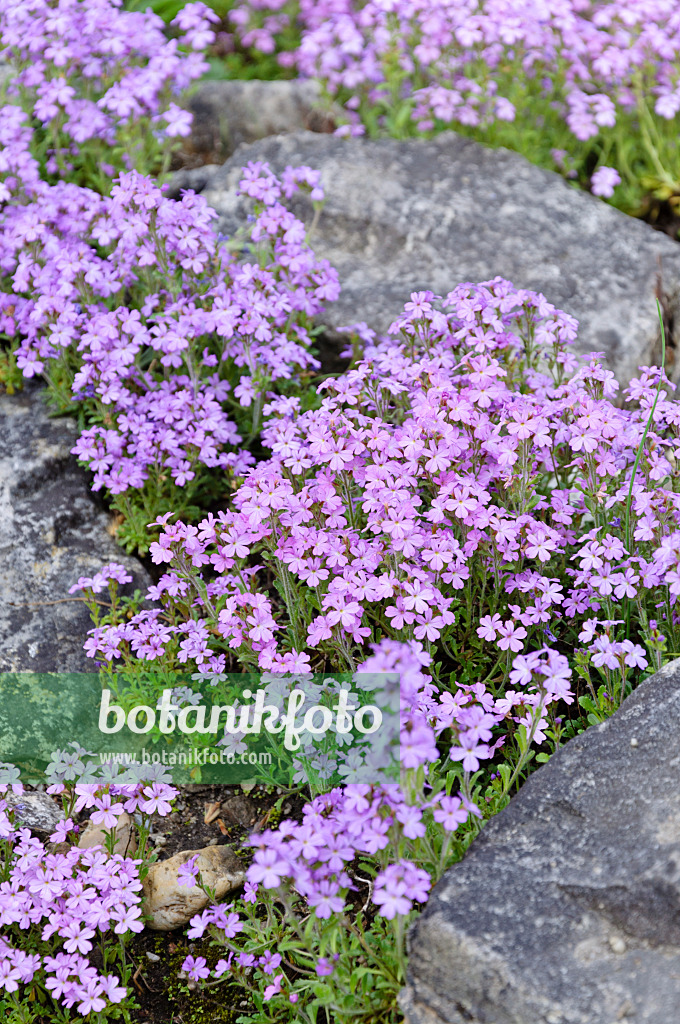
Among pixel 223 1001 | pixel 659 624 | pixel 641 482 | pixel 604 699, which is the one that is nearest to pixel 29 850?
pixel 223 1001

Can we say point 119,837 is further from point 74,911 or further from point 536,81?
point 536,81

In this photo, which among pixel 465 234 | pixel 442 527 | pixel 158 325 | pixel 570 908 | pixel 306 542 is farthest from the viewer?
pixel 465 234

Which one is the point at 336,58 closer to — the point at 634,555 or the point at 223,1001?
the point at 634,555

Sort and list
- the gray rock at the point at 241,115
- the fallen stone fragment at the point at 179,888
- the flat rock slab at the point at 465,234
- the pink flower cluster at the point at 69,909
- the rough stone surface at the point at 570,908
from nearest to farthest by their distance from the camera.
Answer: the rough stone surface at the point at 570,908 → the pink flower cluster at the point at 69,909 → the fallen stone fragment at the point at 179,888 → the flat rock slab at the point at 465,234 → the gray rock at the point at 241,115

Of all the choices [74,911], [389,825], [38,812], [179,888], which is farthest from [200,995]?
[389,825]

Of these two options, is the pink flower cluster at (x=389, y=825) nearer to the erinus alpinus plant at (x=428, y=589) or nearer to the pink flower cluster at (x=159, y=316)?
the erinus alpinus plant at (x=428, y=589)

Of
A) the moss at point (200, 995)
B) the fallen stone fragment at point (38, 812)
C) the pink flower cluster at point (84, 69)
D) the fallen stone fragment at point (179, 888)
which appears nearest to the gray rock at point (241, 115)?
the pink flower cluster at point (84, 69)

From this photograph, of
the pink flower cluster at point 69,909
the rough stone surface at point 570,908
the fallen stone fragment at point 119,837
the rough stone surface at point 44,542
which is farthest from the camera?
the rough stone surface at point 44,542
